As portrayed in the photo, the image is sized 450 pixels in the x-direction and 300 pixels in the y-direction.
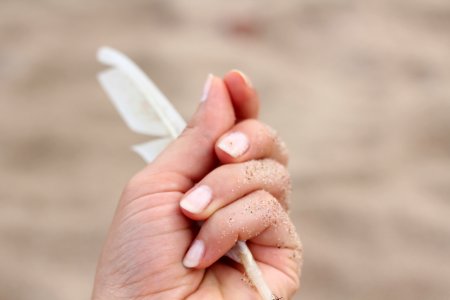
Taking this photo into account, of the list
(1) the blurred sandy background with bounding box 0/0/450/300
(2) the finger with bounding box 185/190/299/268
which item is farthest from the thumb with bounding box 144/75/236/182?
(1) the blurred sandy background with bounding box 0/0/450/300

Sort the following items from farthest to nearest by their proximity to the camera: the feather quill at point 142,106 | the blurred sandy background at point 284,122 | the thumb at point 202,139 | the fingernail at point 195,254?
the blurred sandy background at point 284,122, the feather quill at point 142,106, the thumb at point 202,139, the fingernail at point 195,254

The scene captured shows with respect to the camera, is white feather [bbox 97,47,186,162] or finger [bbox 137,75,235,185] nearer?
finger [bbox 137,75,235,185]

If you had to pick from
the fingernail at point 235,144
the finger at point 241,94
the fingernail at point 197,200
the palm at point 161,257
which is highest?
the finger at point 241,94

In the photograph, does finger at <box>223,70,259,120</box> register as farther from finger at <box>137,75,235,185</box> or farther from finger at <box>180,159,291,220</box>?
finger at <box>180,159,291,220</box>

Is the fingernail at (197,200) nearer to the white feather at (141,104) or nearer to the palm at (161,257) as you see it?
the palm at (161,257)

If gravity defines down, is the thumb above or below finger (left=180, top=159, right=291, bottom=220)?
above

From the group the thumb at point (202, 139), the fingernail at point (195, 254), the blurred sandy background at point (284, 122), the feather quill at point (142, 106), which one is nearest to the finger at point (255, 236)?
the fingernail at point (195, 254)
